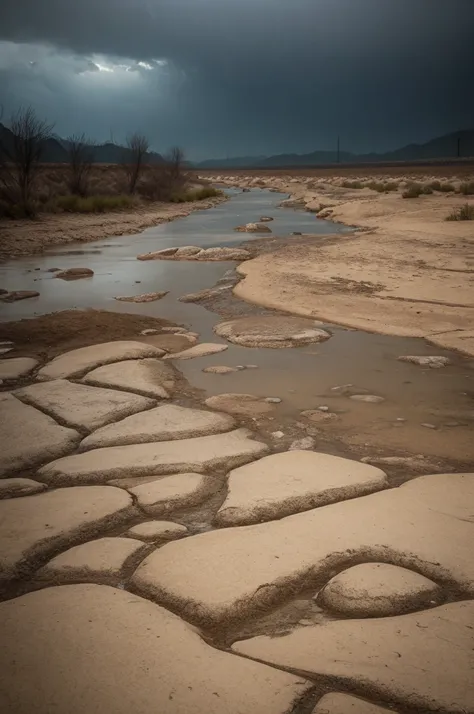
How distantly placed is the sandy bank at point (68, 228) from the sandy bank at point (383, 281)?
485cm

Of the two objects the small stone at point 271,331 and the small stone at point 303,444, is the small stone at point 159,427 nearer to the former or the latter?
the small stone at point 303,444

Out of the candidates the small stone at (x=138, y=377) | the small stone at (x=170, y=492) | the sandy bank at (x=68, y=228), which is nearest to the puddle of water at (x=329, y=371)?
the small stone at (x=138, y=377)

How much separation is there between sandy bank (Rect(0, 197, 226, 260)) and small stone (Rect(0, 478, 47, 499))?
26.4ft

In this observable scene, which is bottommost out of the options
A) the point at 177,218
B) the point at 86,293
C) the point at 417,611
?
the point at 417,611

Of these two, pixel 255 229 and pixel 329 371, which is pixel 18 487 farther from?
pixel 255 229

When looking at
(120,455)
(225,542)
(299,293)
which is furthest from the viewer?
(299,293)

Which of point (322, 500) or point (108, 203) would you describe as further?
point (108, 203)

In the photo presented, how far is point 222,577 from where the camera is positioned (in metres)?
1.59

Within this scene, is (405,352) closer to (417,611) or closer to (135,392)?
(135,392)

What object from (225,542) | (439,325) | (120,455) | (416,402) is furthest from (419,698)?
(439,325)

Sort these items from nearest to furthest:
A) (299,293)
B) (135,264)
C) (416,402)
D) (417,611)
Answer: (417,611) < (416,402) < (299,293) < (135,264)

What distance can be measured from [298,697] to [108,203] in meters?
16.5

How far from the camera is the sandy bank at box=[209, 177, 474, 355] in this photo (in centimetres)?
462

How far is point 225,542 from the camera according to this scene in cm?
176
